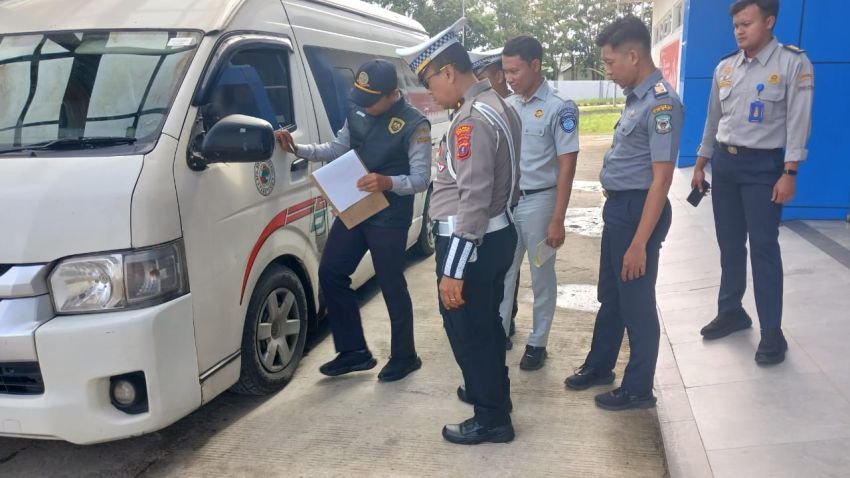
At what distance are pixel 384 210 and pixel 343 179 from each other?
31 cm

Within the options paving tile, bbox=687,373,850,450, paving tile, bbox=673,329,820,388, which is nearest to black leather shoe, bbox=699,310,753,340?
paving tile, bbox=673,329,820,388

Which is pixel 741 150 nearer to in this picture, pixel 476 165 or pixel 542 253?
pixel 542 253

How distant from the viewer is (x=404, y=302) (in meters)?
3.89

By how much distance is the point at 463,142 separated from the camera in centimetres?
271

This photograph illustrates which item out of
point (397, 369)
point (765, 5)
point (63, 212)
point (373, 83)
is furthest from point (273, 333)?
point (765, 5)

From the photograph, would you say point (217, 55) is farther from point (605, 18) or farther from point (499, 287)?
point (605, 18)

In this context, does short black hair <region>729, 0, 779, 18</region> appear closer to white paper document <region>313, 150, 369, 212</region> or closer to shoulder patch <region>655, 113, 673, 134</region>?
shoulder patch <region>655, 113, 673, 134</region>

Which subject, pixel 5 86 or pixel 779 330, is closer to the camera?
pixel 5 86

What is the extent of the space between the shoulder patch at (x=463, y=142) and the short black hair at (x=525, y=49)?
3.49 feet

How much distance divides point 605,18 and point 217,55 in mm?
64363

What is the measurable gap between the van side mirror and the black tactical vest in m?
0.83

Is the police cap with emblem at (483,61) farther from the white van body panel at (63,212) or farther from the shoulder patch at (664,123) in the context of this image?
the white van body panel at (63,212)

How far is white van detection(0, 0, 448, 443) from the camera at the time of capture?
2.58 meters

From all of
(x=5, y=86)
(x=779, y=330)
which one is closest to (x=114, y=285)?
(x=5, y=86)
